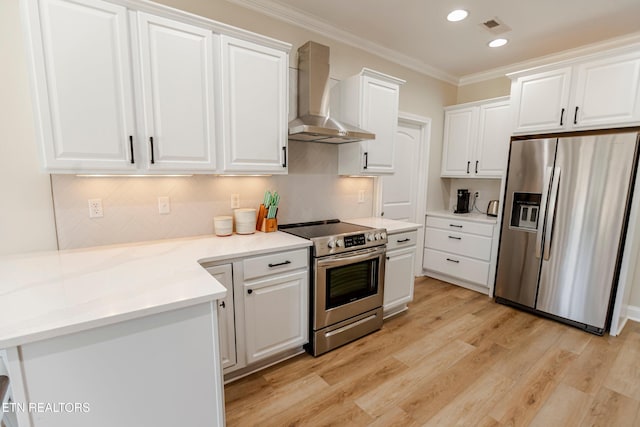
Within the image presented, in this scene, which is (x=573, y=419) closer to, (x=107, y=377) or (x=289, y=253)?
(x=289, y=253)

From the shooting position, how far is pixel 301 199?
284 cm

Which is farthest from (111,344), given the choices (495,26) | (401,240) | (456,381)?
(495,26)

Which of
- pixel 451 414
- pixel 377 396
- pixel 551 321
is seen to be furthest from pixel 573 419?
pixel 551 321

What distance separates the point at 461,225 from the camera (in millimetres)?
3693

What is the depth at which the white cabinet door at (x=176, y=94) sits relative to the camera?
1741 mm

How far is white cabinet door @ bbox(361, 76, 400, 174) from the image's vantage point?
2.75 m

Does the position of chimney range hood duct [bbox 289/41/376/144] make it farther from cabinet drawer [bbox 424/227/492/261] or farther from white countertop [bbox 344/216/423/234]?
cabinet drawer [bbox 424/227/492/261]

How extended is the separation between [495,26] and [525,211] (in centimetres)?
180

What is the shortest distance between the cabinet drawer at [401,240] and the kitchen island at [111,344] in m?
1.82

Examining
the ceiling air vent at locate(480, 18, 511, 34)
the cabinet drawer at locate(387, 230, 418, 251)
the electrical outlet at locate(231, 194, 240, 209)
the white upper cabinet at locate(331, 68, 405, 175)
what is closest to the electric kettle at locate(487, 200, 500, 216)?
the cabinet drawer at locate(387, 230, 418, 251)

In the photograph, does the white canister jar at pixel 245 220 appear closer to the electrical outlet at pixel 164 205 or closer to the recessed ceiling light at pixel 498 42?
the electrical outlet at pixel 164 205

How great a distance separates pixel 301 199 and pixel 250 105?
1014mm

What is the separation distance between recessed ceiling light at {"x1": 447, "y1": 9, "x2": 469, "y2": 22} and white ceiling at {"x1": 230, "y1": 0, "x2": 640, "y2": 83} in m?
0.04

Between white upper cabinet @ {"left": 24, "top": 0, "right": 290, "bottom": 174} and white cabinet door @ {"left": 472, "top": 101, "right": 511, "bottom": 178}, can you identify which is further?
white cabinet door @ {"left": 472, "top": 101, "right": 511, "bottom": 178}
